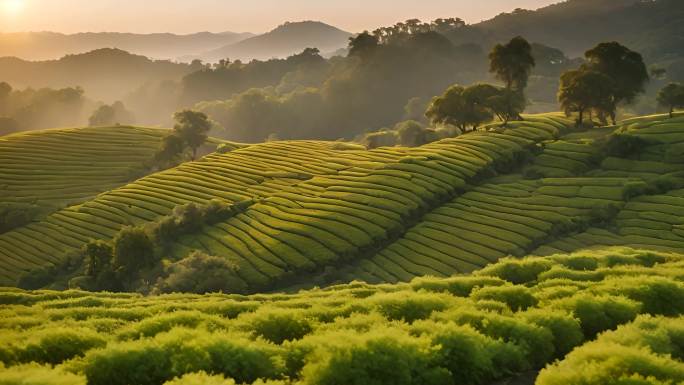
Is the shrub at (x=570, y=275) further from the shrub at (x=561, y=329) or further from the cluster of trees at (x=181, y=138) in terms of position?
the cluster of trees at (x=181, y=138)

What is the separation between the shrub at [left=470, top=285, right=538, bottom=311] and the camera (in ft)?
71.0

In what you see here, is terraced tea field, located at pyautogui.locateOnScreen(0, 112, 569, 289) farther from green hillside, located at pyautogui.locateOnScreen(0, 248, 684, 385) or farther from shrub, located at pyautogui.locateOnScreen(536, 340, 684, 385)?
shrub, located at pyautogui.locateOnScreen(536, 340, 684, 385)

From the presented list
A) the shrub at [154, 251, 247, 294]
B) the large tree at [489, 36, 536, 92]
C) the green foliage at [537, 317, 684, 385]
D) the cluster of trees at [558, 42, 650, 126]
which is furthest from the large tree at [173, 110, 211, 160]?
the green foliage at [537, 317, 684, 385]

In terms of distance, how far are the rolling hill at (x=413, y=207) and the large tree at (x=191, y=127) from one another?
33034 millimetres

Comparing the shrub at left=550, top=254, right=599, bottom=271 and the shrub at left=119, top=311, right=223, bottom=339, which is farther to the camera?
the shrub at left=550, top=254, right=599, bottom=271

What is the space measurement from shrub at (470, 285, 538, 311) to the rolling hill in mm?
44513

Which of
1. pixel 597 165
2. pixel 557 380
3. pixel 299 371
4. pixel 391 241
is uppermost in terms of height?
pixel 557 380

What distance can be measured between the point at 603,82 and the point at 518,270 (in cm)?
9914

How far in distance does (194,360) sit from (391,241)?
64983 mm

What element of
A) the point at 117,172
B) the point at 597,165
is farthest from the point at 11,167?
the point at 597,165

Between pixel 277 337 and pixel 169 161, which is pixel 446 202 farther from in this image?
pixel 169 161

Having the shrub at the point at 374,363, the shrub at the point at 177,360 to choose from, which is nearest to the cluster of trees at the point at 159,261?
the shrub at the point at 177,360

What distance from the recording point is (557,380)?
41.1 feet

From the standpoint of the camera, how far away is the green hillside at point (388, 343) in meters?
13.6
